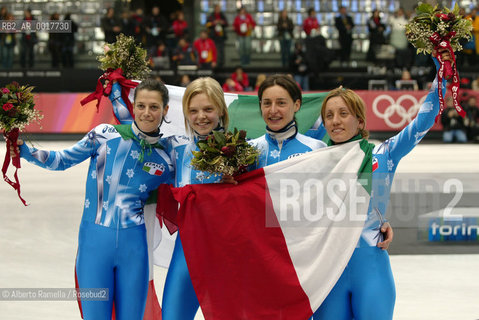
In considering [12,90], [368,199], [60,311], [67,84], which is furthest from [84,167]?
[368,199]

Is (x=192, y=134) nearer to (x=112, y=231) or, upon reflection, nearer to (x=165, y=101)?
(x=165, y=101)

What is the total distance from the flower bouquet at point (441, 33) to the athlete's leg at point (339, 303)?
1.11m

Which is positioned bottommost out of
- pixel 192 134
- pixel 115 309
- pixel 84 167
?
pixel 84 167

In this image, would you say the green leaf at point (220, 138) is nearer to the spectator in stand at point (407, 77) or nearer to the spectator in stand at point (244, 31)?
the spectator in stand at point (407, 77)

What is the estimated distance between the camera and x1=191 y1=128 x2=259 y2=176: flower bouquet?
12.3 ft

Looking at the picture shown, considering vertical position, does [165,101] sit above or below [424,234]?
above

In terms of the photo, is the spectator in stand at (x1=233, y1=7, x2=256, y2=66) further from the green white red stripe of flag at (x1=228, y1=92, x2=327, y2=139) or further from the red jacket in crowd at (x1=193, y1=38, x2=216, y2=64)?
the green white red stripe of flag at (x1=228, y1=92, x2=327, y2=139)

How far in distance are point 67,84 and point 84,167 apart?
5.23 metres

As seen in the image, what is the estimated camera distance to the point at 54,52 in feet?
61.6

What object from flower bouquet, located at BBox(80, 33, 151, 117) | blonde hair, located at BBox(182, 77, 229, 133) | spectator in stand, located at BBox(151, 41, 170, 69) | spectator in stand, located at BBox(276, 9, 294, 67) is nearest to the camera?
blonde hair, located at BBox(182, 77, 229, 133)

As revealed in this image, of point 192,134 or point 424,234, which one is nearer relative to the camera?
point 192,134

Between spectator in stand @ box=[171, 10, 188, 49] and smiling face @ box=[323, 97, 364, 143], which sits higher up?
spectator in stand @ box=[171, 10, 188, 49]

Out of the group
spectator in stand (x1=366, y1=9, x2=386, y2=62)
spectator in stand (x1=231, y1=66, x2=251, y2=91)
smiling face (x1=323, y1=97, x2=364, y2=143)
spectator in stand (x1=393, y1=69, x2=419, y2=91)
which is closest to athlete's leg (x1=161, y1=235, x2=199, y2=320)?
smiling face (x1=323, y1=97, x2=364, y2=143)

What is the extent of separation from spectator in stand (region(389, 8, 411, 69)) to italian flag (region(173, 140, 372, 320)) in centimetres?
1539
